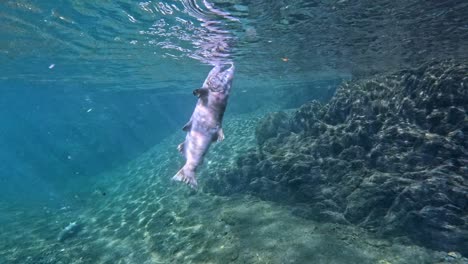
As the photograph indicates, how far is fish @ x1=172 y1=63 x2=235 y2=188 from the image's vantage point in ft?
13.7

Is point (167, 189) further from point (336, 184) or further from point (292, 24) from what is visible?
point (292, 24)

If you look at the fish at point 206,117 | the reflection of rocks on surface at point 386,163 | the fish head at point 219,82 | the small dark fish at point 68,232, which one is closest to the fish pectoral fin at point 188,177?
the fish at point 206,117

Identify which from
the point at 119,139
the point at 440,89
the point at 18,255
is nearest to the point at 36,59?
the point at 18,255

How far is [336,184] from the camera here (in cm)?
966

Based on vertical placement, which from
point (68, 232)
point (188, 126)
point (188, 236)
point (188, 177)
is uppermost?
point (188, 126)

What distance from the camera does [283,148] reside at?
43.5ft

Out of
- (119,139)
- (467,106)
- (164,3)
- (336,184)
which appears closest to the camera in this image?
(467,106)

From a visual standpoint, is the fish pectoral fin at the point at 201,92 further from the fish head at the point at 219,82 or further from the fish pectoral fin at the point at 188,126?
the fish pectoral fin at the point at 188,126

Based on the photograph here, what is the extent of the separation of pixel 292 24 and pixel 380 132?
676cm

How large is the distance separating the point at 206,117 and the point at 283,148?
30.7ft

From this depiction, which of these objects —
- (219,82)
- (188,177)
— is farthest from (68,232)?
(219,82)

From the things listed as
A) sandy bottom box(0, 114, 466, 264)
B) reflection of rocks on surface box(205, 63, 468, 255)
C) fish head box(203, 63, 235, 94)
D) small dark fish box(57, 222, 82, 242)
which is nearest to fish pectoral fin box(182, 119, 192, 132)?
fish head box(203, 63, 235, 94)

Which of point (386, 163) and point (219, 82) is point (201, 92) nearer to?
point (219, 82)

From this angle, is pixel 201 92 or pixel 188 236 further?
pixel 188 236
